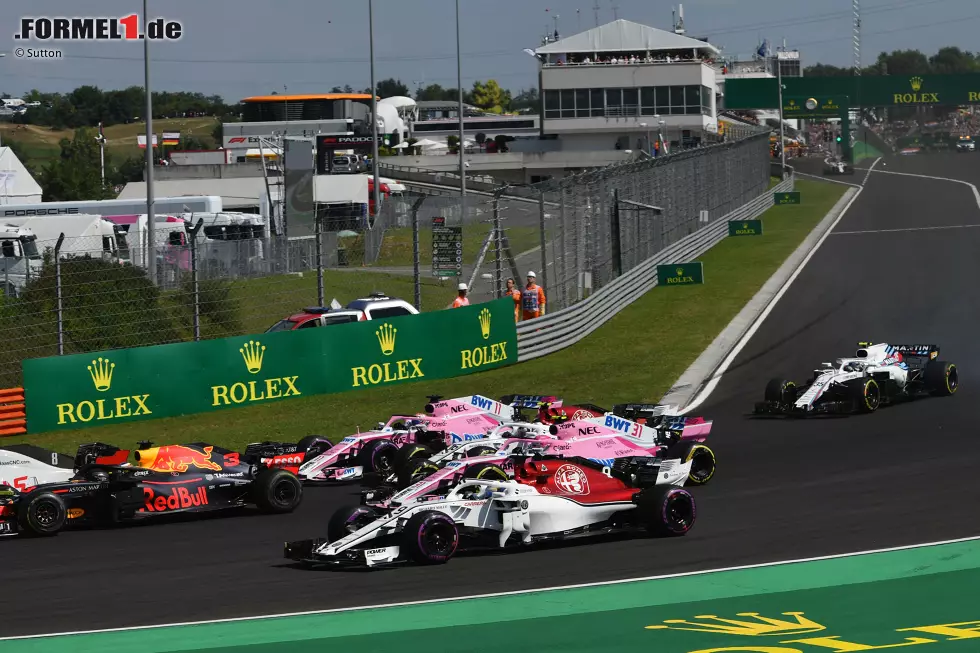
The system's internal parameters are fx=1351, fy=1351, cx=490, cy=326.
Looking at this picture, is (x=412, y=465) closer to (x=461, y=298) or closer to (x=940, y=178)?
(x=461, y=298)

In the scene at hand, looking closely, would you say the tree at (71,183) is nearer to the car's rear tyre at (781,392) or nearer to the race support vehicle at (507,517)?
the car's rear tyre at (781,392)

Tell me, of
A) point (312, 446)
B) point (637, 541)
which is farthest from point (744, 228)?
point (637, 541)

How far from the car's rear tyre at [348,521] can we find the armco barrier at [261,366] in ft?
34.3

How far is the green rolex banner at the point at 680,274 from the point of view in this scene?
122 ft

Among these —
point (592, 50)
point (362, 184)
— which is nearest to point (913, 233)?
point (362, 184)

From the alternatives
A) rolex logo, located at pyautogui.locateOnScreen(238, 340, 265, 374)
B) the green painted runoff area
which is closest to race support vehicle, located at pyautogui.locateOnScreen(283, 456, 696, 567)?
the green painted runoff area

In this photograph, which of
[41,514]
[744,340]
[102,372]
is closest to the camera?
[41,514]

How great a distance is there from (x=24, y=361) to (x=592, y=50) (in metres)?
89.4

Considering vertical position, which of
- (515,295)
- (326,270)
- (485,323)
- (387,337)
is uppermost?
(326,270)

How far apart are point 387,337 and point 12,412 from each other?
21.9 feet

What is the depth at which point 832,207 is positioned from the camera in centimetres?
6556

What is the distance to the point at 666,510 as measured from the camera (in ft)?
42.0

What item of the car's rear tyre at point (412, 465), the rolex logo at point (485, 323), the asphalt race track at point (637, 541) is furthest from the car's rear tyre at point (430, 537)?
the rolex logo at point (485, 323)

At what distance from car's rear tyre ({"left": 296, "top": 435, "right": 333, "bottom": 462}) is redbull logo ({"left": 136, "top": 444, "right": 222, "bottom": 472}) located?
5.73ft
